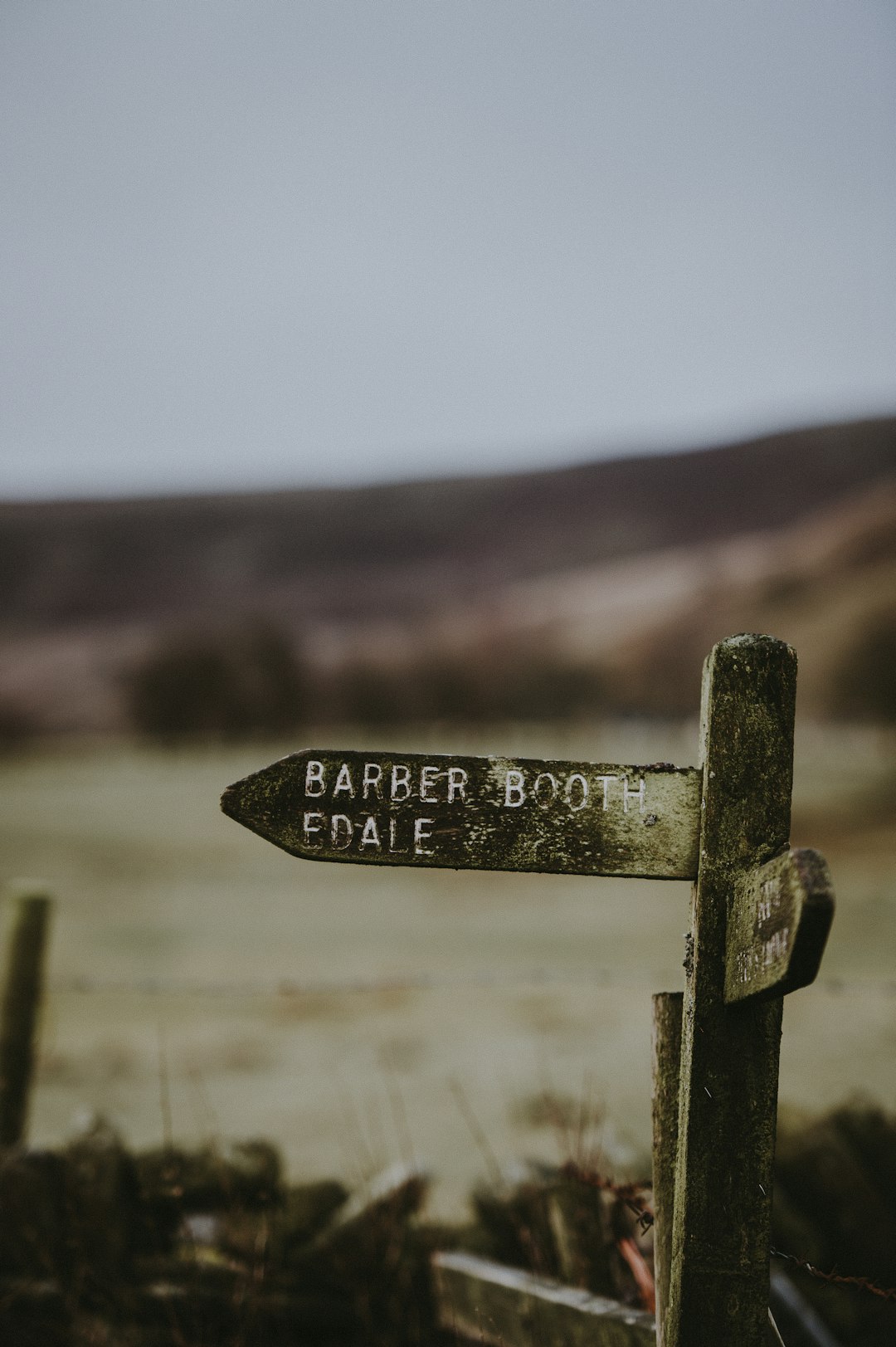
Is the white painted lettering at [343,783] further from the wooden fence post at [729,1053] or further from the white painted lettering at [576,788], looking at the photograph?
the wooden fence post at [729,1053]

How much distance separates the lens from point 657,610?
608cm

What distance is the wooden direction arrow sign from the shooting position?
3.70 feet

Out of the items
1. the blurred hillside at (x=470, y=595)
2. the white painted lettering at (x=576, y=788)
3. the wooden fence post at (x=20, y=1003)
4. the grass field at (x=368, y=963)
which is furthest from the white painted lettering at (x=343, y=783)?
the blurred hillside at (x=470, y=595)

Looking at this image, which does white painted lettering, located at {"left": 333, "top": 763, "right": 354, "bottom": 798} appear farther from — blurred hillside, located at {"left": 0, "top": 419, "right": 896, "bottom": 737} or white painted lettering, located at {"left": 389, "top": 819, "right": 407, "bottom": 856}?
blurred hillside, located at {"left": 0, "top": 419, "right": 896, "bottom": 737}

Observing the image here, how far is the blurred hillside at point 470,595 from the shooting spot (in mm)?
5793

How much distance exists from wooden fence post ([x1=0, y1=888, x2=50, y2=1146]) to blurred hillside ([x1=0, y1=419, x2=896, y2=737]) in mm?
3454

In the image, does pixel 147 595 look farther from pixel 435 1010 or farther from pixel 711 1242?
pixel 711 1242

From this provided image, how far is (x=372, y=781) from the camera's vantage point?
1.18m

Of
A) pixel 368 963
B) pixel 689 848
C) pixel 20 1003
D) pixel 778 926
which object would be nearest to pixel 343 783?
pixel 689 848

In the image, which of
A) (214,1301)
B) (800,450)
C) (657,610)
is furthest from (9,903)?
(800,450)

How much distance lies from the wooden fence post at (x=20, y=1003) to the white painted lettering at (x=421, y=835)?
1.96 meters

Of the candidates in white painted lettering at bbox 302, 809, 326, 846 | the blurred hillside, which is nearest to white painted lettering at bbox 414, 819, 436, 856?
white painted lettering at bbox 302, 809, 326, 846

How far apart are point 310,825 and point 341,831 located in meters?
0.04

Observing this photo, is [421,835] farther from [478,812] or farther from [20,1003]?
[20,1003]
